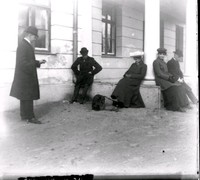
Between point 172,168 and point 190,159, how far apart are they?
44 centimetres

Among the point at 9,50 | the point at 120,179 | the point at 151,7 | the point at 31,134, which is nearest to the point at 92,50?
the point at 151,7

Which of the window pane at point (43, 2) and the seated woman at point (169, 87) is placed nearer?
the seated woman at point (169, 87)

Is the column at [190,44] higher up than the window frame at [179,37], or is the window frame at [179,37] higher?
the window frame at [179,37]

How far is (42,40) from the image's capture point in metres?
7.94

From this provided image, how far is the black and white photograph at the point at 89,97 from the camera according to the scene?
3.76 m

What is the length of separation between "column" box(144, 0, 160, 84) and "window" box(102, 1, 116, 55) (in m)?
3.02

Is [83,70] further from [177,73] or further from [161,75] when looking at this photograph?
[177,73]

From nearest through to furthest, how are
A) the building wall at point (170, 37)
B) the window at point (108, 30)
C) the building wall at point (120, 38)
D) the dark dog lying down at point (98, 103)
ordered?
1. the dark dog lying down at point (98, 103)
2. the building wall at point (120, 38)
3. the window at point (108, 30)
4. the building wall at point (170, 37)

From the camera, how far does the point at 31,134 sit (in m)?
5.11

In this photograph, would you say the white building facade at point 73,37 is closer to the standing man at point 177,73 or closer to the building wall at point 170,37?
the standing man at point 177,73

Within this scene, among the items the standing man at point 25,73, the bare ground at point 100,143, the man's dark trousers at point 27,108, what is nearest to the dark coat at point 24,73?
the standing man at point 25,73

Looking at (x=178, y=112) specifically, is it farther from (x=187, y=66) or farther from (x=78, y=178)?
(x=78, y=178)

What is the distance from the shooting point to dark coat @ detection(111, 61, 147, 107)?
25.0ft

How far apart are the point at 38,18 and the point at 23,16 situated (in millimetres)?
479
